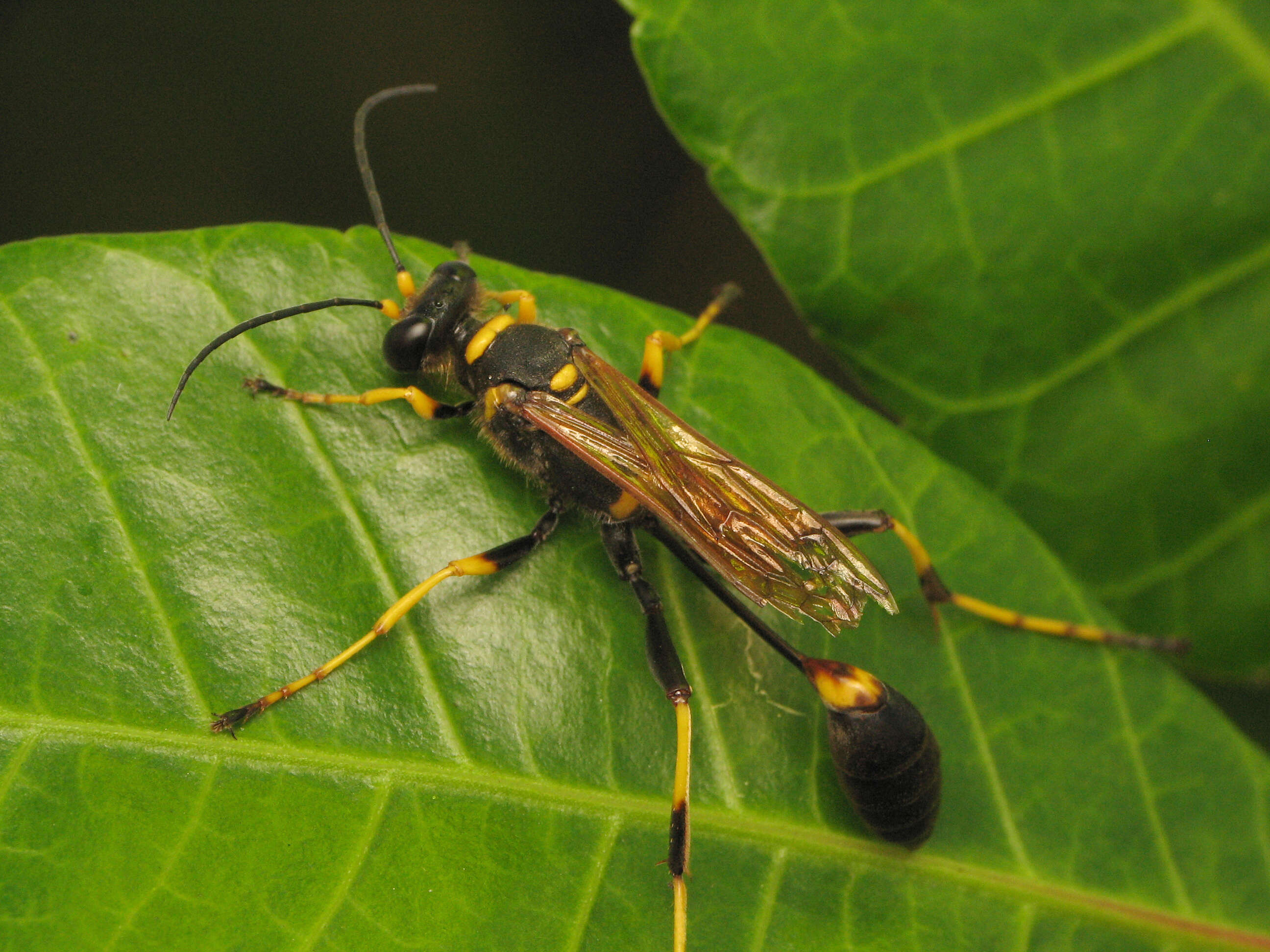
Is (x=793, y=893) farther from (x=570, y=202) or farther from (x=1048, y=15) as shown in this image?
(x=570, y=202)

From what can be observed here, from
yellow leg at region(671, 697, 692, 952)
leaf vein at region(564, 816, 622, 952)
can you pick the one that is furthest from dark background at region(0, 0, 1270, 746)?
leaf vein at region(564, 816, 622, 952)

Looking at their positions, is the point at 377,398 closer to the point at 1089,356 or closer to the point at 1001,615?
the point at 1001,615

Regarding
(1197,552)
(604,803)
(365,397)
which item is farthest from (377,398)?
(1197,552)

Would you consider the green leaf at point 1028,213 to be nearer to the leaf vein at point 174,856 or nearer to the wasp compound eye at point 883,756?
the wasp compound eye at point 883,756

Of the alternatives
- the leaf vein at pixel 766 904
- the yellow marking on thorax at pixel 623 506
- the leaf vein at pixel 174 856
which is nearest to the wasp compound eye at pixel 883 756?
the leaf vein at pixel 766 904

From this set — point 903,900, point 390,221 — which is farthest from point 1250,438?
point 390,221

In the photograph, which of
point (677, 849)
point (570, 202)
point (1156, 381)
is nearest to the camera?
point (677, 849)
